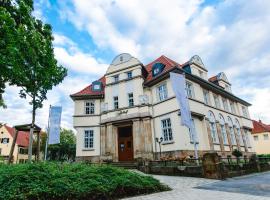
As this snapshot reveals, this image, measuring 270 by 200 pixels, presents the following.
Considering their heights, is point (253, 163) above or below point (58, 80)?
below

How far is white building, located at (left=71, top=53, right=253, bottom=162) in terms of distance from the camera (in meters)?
19.0

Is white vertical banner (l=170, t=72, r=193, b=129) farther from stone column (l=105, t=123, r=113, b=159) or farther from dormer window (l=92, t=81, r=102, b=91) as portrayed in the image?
dormer window (l=92, t=81, r=102, b=91)

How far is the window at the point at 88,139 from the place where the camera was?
2294 cm

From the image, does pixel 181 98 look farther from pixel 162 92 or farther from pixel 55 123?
pixel 55 123

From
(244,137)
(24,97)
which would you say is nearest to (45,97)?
(24,97)

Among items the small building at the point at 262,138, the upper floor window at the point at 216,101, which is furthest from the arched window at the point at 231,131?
the small building at the point at 262,138

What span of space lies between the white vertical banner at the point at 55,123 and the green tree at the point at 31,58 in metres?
1.92

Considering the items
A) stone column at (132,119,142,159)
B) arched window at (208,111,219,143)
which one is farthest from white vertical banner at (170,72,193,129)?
arched window at (208,111,219,143)

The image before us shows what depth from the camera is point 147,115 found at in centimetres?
2028

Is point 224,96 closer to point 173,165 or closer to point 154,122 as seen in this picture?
point 154,122

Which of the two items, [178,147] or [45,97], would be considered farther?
[178,147]

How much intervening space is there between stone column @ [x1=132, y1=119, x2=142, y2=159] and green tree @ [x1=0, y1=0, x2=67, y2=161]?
27.3 ft

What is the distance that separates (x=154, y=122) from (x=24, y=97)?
38.2ft

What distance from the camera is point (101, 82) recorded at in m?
26.2
